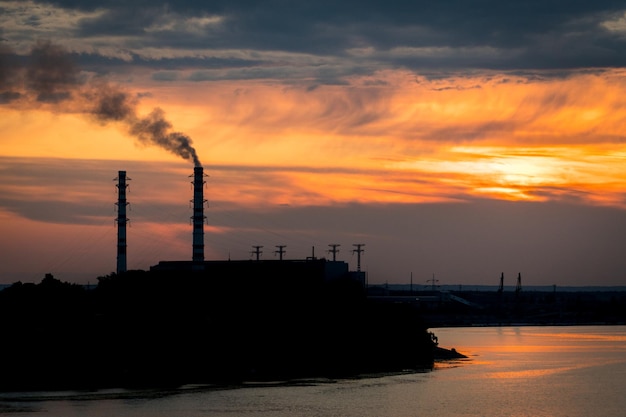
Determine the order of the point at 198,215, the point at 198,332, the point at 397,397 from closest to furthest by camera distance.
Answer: the point at 397,397, the point at 198,332, the point at 198,215

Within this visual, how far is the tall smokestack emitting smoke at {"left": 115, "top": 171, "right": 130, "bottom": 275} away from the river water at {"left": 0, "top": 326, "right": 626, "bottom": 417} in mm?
46004

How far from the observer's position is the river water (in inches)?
2940

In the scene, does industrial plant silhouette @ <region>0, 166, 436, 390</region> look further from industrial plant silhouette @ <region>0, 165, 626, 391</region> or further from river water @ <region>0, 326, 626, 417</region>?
river water @ <region>0, 326, 626, 417</region>

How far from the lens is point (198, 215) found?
131000mm

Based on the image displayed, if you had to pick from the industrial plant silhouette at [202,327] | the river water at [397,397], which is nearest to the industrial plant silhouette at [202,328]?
the industrial plant silhouette at [202,327]

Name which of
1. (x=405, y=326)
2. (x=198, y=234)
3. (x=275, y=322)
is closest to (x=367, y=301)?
(x=405, y=326)

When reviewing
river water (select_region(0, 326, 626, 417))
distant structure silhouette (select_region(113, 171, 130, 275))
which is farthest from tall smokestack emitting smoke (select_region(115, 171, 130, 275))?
river water (select_region(0, 326, 626, 417))

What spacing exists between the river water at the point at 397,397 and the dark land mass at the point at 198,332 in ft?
21.3

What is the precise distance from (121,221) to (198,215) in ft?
41.5

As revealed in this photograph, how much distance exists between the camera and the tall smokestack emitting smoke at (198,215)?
427 ft

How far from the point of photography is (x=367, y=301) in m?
120

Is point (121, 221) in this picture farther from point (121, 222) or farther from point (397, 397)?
point (397, 397)

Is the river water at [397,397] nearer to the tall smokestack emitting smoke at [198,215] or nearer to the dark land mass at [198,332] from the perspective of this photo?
the dark land mass at [198,332]

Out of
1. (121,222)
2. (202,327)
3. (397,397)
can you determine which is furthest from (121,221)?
(397,397)
